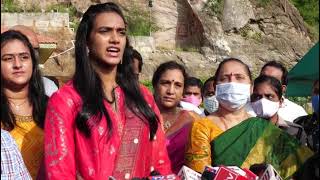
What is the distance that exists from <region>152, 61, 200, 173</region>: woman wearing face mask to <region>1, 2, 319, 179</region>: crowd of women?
96 mm

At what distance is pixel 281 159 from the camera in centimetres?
441

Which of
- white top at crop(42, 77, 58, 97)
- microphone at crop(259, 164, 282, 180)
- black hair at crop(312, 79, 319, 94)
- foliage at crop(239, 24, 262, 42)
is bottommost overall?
foliage at crop(239, 24, 262, 42)

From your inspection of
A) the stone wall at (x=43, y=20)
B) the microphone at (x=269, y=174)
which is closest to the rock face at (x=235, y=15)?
the stone wall at (x=43, y=20)

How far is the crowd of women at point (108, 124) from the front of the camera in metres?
3.90

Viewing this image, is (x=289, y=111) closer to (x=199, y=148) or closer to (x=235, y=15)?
(x=199, y=148)

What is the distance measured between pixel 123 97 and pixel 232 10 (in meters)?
23.5

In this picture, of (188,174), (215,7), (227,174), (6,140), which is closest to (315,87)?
(227,174)

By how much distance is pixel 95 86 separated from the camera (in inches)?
159

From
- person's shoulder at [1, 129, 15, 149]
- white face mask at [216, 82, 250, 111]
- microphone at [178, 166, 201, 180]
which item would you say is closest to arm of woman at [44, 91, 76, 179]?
person's shoulder at [1, 129, 15, 149]

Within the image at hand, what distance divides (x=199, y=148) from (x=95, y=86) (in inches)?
32.4

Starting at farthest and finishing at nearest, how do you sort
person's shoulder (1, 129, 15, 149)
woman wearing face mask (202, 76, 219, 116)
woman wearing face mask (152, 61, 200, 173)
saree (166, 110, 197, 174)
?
1. woman wearing face mask (202, 76, 219, 116)
2. woman wearing face mask (152, 61, 200, 173)
3. saree (166, 110, 197, 174)
4. person's shoulder (1, 129, 15, 149)

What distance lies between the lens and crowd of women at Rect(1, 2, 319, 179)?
3.90 metres

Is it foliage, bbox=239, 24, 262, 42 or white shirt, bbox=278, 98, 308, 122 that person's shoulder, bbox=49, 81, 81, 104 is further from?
foliage, bbox=239, 24, 262, 42

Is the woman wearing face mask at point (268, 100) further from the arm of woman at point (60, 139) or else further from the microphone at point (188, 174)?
the arm of woman at point (60, 139)
